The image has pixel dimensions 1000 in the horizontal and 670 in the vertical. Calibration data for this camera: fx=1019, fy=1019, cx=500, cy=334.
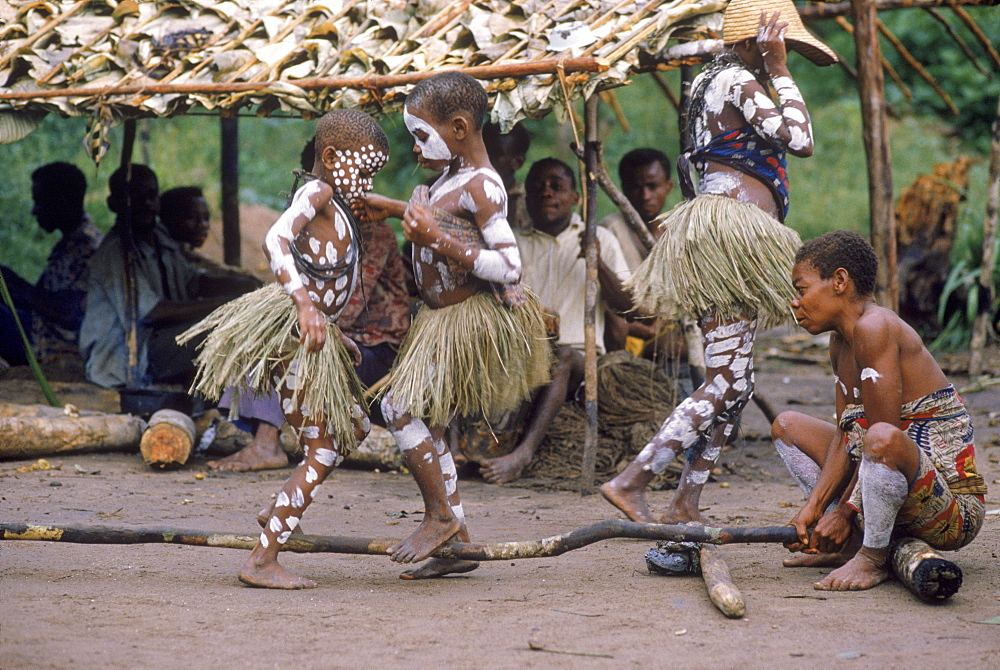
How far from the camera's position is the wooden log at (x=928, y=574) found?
112 inches

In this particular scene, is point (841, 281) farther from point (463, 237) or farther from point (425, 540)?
point (425, 540)

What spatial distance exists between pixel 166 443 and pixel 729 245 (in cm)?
314

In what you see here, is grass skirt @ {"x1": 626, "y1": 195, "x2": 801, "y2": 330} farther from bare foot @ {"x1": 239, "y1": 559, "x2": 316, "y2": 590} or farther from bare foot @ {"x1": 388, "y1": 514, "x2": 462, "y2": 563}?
bare foot @ {"x1": 239, "y1": 559, "x2": 316, "y2": 590}

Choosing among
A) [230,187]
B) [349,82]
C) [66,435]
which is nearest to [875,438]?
[349,82]

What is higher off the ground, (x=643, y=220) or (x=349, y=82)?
(x=349, y=82)

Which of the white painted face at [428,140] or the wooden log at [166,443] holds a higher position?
the white painted face at [428,140]

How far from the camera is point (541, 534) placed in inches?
159

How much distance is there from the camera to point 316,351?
3.06m

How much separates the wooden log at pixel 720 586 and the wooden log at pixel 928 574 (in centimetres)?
48

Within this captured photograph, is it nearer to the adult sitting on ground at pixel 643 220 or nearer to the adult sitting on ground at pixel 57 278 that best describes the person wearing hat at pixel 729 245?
the adult sitting on ground at pixel 643 220

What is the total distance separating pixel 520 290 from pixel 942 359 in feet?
18.2

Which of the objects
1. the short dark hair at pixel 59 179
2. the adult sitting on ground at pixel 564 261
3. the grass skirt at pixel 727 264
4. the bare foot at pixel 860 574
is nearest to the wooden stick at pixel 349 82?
the grass skirt at pixel 727 264

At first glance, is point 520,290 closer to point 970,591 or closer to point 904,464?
point 904,464

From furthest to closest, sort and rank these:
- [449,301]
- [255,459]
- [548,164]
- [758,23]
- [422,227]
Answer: [548,164] < [255,459] < [758,23] < [449,301] < [422,227]
